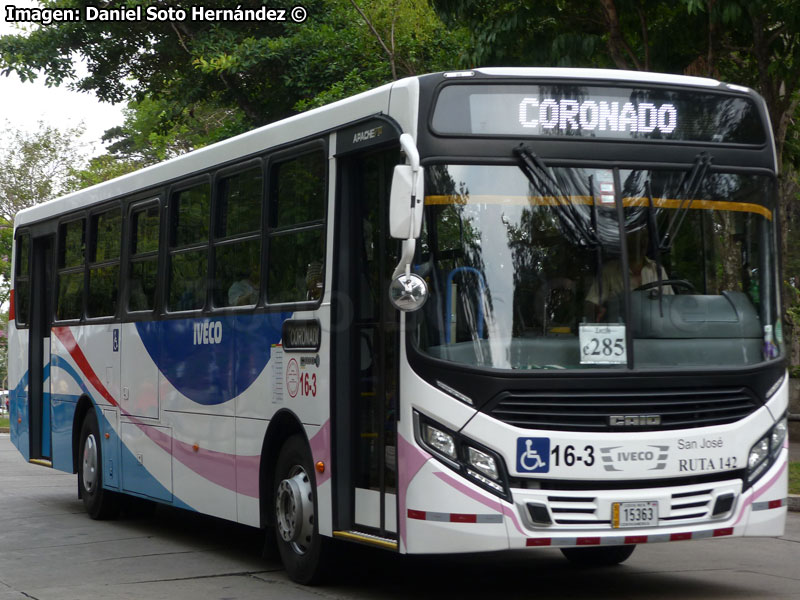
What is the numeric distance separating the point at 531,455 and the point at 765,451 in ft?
4.90

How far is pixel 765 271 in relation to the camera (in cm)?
805

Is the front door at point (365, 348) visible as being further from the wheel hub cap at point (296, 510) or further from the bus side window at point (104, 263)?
the bus side window at point (104, 263)

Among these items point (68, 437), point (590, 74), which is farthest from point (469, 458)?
point (68, 437)

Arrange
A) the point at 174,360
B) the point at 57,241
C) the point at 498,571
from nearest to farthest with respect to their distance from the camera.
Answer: the point at 498,571, the point at 174,360, the point at 57,241

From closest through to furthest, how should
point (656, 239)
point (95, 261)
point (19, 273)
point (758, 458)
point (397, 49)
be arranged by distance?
point (656, 239), point (758, 458), point (95, 261), point (19, 273), point (397, 49)

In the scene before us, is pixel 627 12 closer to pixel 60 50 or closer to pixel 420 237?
pixel 420 237

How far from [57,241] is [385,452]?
744 cm

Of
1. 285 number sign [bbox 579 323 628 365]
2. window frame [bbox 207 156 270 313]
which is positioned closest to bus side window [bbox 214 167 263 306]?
window frame [bbox 207 156 270 313]

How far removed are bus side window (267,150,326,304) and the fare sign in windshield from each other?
1.39m

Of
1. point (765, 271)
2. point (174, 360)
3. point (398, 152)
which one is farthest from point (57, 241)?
point (765, 271)

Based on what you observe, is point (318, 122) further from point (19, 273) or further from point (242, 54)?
point (242, 54)

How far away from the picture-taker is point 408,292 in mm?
7207

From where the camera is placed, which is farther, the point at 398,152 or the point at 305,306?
the point at 305,306

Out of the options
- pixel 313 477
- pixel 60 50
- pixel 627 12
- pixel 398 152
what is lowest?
pixel 313 477
